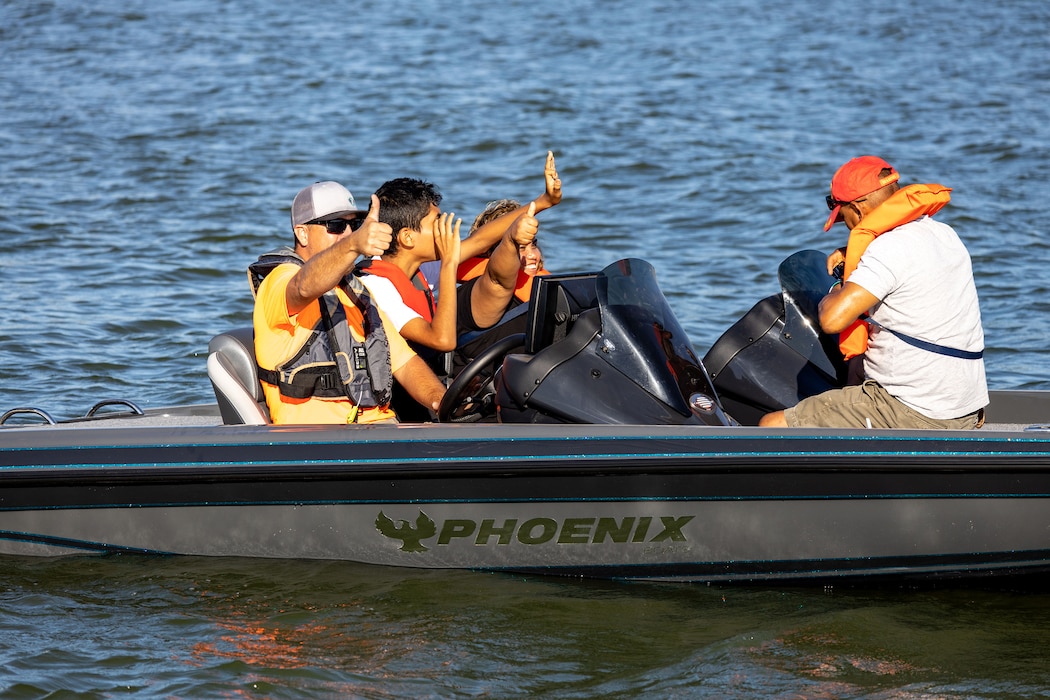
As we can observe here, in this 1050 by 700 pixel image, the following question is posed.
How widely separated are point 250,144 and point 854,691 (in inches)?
411

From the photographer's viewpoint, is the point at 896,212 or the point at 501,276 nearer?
the point at 896,212

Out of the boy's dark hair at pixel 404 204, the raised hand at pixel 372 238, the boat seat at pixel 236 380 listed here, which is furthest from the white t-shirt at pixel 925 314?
the boat seat at pixel 236 380

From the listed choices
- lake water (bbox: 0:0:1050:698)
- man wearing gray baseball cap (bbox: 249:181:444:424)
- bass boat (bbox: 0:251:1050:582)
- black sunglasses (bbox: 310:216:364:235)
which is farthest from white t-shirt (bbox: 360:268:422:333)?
A: lake water (bbox: 0:0:1050:698)

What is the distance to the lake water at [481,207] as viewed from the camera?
3957mm

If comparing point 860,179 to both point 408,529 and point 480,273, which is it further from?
point 408,529

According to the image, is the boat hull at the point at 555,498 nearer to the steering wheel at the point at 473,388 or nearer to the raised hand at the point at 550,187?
the steering wheel at the point at 473,388

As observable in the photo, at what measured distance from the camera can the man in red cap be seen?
4074 mm

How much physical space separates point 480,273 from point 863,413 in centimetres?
173

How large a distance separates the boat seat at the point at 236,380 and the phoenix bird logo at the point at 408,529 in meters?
0.53

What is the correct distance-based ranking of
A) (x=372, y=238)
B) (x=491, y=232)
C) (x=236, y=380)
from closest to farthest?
(x=372, y=238) → (x=236, y=380) → (x=491, y=232)

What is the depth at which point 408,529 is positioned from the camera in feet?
14.0

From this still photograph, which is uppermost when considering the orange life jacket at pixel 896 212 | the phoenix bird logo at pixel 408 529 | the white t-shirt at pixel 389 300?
the orange life jacket at pixel 896 212

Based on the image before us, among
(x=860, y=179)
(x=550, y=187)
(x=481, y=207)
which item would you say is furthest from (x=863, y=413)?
(x=481, y=207)

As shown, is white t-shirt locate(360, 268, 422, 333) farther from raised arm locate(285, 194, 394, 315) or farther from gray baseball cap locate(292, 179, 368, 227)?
raised arm locate(285, 194, 394, 315)
